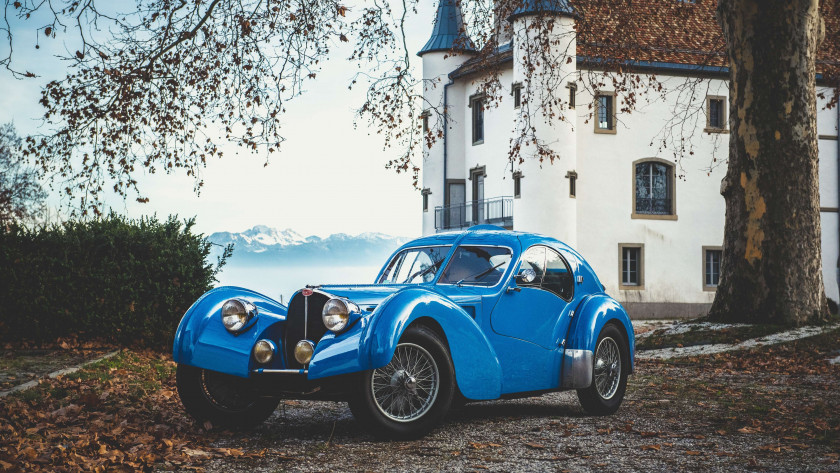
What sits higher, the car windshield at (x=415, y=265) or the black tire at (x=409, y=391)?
the car windshield at (x=415, y=265)

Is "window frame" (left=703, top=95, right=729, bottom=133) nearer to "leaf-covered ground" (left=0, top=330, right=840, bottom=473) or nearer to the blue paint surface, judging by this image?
"leaf-covered ground" (left=0, top=330, right=840, bottom=473)

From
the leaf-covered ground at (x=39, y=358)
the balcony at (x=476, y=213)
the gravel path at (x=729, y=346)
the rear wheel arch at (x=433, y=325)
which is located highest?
the balcony at (x=476, y=213)

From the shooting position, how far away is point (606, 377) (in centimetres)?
903

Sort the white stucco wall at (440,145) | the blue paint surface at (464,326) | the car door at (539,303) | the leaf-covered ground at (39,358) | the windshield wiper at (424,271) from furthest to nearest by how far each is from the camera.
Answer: the white stucco wall at (440,145) → the leaf-covered ground at (39,358) → the windshield wiper at (424,271) → the car door at (539,303) → the blue paint surface at (464,326)

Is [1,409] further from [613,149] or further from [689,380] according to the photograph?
[613,149]

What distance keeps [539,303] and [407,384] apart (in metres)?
2.02

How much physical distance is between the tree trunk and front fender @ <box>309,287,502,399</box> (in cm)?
1160

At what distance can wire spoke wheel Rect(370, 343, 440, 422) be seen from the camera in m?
6.87

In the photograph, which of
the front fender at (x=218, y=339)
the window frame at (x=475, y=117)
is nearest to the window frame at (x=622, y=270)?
the window frame at (x=475, y=117)

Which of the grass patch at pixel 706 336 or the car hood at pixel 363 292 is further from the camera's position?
the grass patch at pixel 706 336

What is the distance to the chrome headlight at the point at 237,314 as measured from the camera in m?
7.49

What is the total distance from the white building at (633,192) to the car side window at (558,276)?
24.6 meters

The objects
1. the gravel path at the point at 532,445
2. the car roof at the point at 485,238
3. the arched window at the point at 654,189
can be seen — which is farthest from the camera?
the arched window at the point at 654,189

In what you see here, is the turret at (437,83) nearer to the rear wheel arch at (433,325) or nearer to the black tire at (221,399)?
the black tire at (221,399)
